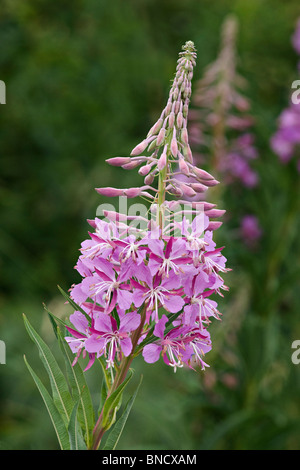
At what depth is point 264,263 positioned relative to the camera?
3.96 m

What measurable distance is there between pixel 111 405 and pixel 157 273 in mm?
367

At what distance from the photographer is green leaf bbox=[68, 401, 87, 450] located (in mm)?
1307

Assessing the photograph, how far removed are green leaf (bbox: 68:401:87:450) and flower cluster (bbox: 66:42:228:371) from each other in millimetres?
125

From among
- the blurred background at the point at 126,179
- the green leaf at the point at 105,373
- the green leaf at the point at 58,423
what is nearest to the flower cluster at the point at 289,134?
the blurred background at the point at 126,179

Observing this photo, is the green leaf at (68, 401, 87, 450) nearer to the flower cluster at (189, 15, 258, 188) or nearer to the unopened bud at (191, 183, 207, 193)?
the unopened bud at (191, 183, 207, 193)

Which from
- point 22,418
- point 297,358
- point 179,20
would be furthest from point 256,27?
point 22,418

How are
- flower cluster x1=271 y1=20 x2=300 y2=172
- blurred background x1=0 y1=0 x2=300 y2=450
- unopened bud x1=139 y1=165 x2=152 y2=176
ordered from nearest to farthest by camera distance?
unopened bud x1=139 y1=165 x2=152 y2=176, blurred background x1=0 y1=0 x2=300 y2=450, flower cluster x1=271 y1=20 x2=300 y2=172

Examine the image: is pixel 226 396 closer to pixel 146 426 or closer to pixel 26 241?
pixel 146 426

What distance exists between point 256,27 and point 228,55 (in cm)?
199

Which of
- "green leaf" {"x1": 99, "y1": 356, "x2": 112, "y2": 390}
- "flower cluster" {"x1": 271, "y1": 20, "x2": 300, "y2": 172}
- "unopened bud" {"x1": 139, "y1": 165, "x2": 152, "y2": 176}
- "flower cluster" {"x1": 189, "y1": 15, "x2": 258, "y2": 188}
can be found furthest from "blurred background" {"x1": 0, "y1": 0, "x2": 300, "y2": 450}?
"unopened bud" {"x1": 139, "y1": 165, "x2": 152, "y2": 176}

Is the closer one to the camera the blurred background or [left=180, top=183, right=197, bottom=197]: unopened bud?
[left=180, top=183, right=197, bottom=197]: unopened bud

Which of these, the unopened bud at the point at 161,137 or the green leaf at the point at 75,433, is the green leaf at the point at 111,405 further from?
the unopened bud at the point at 161,137

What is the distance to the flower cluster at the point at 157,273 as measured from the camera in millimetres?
1271

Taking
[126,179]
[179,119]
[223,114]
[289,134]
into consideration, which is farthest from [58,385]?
[126,179]
